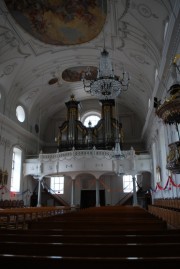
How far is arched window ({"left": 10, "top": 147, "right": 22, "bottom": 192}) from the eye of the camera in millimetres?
17828

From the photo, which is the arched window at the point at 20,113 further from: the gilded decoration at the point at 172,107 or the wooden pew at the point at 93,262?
the wooden pew at the point at 93,262

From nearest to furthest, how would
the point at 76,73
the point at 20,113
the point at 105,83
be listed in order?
the point at 105,83
the point at 76,73
the point at 20,113

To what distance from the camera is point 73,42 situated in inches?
568

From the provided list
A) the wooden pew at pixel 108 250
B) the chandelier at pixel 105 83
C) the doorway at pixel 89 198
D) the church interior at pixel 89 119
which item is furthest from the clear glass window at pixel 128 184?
the wooden pew at pixel 108 250

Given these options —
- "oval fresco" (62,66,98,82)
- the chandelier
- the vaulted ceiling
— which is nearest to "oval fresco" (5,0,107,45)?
the vaulted ceiling

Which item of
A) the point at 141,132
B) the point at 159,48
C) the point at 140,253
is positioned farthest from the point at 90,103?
the point at 140,253

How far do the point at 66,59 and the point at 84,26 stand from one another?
3.49 meters

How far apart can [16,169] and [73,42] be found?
10153 mm

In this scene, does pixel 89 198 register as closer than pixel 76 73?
No

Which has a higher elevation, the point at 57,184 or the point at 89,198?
the point at 57,184

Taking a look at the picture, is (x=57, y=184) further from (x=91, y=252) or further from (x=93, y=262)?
(x=93, y=262)

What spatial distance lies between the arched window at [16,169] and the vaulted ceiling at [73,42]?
11.1 ft

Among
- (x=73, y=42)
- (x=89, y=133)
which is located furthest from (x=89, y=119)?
(x=73, y=42)

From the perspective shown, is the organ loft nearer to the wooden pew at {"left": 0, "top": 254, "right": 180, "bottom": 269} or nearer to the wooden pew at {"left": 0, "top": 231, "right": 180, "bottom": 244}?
the wooden pew at {"left": 0, "top": 231, "right": 180, "bottom": 244}
